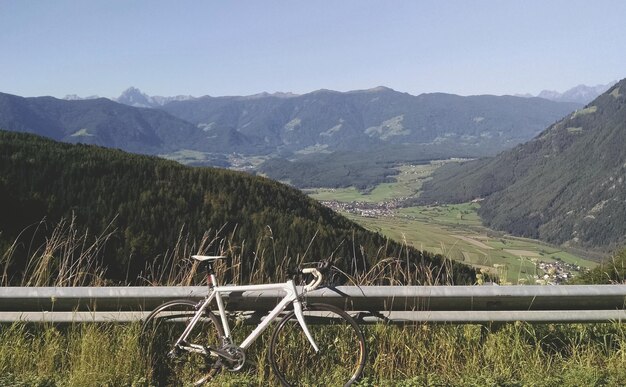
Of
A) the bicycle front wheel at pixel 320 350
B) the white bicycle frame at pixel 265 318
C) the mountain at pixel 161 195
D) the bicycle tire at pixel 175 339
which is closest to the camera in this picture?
the white bicycle frame at pixel 265 318

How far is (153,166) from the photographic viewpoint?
81438 mm

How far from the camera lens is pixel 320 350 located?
4.89m

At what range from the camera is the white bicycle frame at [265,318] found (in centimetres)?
456

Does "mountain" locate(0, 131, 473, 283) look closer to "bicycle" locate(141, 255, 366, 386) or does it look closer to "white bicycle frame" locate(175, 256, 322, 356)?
"bicycle" locate(141, 255, 366, 386)

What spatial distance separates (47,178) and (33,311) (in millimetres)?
76929

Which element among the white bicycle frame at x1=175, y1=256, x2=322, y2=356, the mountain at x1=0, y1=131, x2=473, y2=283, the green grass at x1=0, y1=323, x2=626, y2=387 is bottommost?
the mountain at x1=0, y1=131, x2=473, y2=283

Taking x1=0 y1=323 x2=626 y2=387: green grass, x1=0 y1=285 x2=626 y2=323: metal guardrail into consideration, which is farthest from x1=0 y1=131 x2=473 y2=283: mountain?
x1=0 y1=285 x2=626 y2=323: metal guardrail

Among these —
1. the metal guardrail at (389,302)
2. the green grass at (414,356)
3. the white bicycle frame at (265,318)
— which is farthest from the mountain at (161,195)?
the white bicycle frame at (265,318)

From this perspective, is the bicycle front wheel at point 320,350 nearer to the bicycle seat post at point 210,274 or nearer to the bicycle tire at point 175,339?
the bicycle tire at point 175,339

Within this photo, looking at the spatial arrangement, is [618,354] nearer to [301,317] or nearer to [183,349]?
[301,317]

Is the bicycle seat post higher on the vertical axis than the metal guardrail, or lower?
higher

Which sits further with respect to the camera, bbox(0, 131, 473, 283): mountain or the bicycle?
bbox(0, 131, 473, 283): mountain

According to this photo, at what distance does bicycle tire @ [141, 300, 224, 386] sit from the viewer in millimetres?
4781

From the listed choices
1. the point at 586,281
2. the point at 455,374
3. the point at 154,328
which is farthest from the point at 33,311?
the point at 586,281
